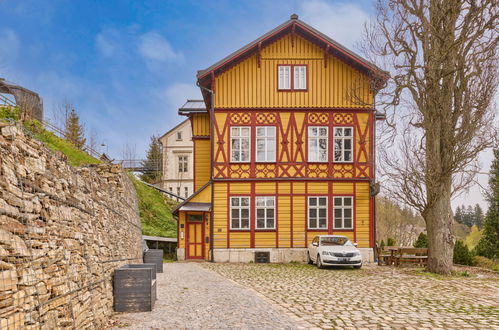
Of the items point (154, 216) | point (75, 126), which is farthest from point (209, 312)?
point (75, 126)

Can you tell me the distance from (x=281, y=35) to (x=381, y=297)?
51.0 feet

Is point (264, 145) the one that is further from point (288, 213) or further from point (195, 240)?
point (195, 240)

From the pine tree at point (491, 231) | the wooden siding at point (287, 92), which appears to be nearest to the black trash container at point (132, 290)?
the wooden siding at point (287, 92)

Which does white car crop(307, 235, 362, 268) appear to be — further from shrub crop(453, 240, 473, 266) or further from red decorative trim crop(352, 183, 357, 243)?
shrub crop(453, 240, 473, 266)

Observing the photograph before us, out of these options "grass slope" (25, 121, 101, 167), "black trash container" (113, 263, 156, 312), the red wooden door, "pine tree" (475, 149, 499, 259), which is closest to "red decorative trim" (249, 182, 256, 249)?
the red wooden door

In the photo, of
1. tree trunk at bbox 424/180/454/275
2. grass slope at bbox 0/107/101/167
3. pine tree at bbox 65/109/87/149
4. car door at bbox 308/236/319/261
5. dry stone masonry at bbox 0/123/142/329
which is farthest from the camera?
pine tree at bbox 65/109/87/149

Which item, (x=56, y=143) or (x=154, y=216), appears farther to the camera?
(x=154, y=216)

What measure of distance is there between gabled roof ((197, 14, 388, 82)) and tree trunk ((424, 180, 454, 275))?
8.14m

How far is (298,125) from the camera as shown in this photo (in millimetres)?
22828

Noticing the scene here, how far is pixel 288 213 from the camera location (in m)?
22.6

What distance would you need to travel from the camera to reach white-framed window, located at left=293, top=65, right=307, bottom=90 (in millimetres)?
23016

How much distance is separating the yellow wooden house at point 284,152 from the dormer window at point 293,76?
0.05m

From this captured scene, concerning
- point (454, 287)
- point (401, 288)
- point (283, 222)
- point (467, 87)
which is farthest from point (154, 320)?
point (283, 222)

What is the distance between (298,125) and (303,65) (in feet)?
10.1
